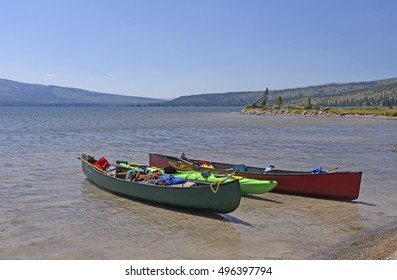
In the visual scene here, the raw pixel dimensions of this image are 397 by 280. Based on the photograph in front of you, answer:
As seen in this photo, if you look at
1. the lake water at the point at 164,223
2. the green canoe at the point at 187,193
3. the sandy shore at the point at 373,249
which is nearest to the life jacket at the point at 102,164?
the lake water at the point at 164,223

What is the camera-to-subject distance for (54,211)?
1260 cm

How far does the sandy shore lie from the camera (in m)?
7.69

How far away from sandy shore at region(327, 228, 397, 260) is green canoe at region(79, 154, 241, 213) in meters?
3.32

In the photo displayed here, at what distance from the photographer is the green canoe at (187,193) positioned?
37.6 ft

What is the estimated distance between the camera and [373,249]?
8.50 metres

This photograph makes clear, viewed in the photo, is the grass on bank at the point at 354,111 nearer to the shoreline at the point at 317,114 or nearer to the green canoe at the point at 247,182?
the shoreline at the point at 317,114

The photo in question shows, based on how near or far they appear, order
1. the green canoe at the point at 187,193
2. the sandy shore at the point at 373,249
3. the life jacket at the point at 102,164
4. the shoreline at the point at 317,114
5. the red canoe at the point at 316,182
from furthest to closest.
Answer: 1. the shoreline at the point at 317,114
2. the life jacket at the point at 102,164
3. the red canoe at the point at 316,182
4. the green canoe at the point at 187,193
5. the sandy shore at the point at 373,249

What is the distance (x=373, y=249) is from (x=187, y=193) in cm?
543

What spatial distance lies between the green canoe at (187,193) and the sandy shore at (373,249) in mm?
3318

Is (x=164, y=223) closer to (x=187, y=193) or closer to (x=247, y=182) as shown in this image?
(x=187, y=193)

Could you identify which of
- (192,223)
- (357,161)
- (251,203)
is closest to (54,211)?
(192,223)

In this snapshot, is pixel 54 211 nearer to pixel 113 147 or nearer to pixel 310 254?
pixel 310 254

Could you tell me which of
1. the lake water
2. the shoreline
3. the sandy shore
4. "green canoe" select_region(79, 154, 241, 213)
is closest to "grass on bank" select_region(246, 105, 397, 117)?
the shoreline
